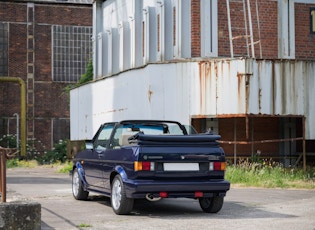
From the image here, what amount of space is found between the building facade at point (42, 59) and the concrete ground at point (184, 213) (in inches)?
1182

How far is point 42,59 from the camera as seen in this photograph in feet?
153

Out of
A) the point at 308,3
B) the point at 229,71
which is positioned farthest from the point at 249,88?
the point at 308,3

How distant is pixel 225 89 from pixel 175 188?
375 inches

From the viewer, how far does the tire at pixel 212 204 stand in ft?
40.3

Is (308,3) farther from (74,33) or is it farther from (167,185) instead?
(74,33)

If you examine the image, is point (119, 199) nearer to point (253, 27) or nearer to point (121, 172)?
point (121, 172)

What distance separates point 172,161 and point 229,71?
934 cm

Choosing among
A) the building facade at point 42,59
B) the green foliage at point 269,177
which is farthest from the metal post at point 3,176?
the building facade at point 42,59

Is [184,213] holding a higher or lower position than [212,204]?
lower

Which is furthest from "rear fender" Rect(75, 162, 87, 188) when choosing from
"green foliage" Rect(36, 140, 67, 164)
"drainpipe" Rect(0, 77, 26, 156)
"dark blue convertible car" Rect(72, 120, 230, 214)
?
"drainpipe" Rect(0, 77, 26, 156)

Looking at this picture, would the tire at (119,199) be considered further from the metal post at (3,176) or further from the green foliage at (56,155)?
the green foliage at (56,155)

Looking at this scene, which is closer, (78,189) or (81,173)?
(81,173)

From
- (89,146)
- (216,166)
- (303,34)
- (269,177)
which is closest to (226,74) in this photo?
(269,177)

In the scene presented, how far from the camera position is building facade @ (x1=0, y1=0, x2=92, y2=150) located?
45.8m
